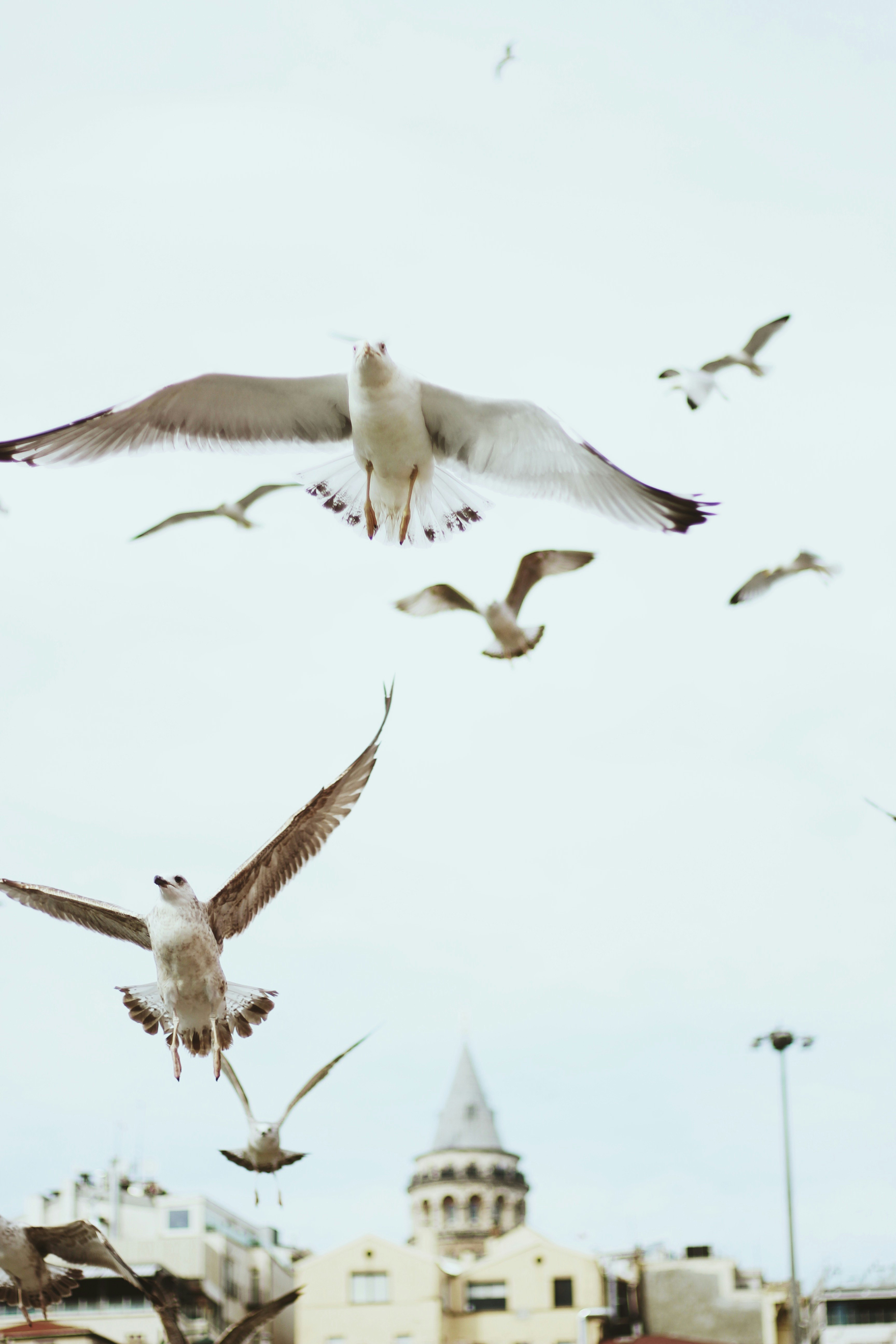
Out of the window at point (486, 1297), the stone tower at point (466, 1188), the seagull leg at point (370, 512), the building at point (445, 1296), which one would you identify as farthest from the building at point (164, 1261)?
the stone tower at point (466, 1188)

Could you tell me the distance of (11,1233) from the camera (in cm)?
998

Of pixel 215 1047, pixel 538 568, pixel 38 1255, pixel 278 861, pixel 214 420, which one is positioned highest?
pixel 538 568

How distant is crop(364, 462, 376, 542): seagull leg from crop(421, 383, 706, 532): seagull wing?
406 mm

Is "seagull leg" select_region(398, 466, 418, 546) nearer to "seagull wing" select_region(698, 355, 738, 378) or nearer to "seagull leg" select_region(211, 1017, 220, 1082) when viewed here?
"seagull leg" select_region(211, 1017, 220, 1082)

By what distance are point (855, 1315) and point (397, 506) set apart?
27.7 m

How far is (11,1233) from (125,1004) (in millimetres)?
3384

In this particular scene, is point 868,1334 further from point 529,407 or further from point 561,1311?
point 529,407

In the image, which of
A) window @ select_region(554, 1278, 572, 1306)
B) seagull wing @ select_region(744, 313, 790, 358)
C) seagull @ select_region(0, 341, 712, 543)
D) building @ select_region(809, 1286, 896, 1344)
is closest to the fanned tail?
seagull @ select_region(0, 341, 712, 543)

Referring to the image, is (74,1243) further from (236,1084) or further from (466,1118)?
(466,1118)

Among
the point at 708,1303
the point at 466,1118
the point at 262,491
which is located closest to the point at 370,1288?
the point at 708,1303

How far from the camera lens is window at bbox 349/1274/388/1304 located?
35438 mm

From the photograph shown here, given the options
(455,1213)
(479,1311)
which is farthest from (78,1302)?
(455,1213)

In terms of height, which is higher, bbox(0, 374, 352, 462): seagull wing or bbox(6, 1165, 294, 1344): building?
bbox(0, 374, 352, 462): seagull wing

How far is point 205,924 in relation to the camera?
699 centimetres
